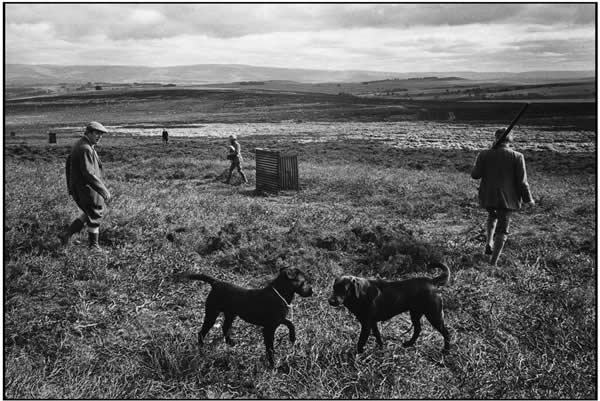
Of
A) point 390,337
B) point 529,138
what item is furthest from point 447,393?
point 529,138

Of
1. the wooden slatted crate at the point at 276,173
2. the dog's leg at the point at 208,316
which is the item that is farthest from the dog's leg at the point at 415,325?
the wooden slatted crate at the point at 276,173

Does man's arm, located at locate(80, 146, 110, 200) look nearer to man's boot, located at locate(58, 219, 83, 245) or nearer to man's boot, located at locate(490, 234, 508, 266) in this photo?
man's boot, located at locate(58, 219, 83, 245)

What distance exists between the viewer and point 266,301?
153 inches

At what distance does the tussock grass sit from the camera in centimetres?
392

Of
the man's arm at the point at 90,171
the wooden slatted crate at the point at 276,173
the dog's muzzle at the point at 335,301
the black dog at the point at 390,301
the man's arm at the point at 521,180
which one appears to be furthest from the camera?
the wooden slatted crate at the point at 276,173

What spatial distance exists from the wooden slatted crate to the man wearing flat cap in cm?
710

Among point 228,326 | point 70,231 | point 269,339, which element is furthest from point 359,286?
point 70,231

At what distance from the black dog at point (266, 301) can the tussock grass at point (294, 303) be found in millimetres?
364

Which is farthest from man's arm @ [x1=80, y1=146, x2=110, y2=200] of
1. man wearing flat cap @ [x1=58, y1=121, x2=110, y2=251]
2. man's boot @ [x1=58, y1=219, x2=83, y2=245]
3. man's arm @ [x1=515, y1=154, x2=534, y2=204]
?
man's arm @ [x1=515, y1=154, x2=534, y2=204]

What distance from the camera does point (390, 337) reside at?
477 centimetres

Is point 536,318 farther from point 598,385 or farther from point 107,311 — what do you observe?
point 107,311

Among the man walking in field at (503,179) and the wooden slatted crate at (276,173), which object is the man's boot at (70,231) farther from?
the wooden slatted crate at (276,173)

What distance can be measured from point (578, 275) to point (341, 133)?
38.0 metres

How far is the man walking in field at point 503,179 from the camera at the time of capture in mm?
6590
